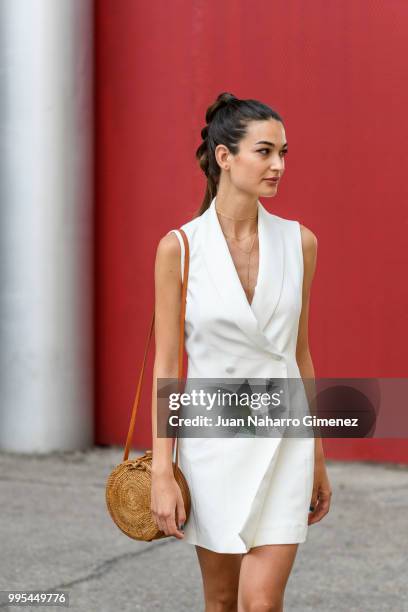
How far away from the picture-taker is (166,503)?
2918mm

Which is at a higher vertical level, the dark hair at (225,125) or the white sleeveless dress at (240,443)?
the dark hair at (225,125)

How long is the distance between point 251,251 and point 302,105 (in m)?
4.11

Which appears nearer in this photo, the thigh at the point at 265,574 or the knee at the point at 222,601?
the thigh at the point at 265,574

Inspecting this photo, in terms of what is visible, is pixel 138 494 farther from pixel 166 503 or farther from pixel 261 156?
pixel 261 156

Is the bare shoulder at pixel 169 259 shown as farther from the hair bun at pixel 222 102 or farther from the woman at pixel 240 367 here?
the hair bun at pixel 222 102

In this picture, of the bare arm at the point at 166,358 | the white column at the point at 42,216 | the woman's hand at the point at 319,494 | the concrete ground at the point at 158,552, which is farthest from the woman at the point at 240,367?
the white column at the point at 42,216

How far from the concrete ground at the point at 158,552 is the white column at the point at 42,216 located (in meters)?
0.54

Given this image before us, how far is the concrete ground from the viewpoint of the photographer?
4777 mm

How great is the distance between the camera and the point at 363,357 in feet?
22.9

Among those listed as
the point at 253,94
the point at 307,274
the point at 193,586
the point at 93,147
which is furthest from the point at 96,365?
the point at 307,274

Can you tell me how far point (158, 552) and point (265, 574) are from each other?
2.62m

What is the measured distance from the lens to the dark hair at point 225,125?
3051 millimetres

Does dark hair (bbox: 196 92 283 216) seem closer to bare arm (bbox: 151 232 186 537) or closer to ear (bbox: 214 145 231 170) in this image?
ear (bbox: 214 145 231 170)

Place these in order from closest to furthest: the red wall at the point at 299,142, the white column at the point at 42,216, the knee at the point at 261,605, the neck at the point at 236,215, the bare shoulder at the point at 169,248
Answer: the knee at the point at 261,605, the bare shoulder at the point at 169,248, the neck at the point at 236,215, the red wall at the point at 299,142, the white column at the point at 42,216
